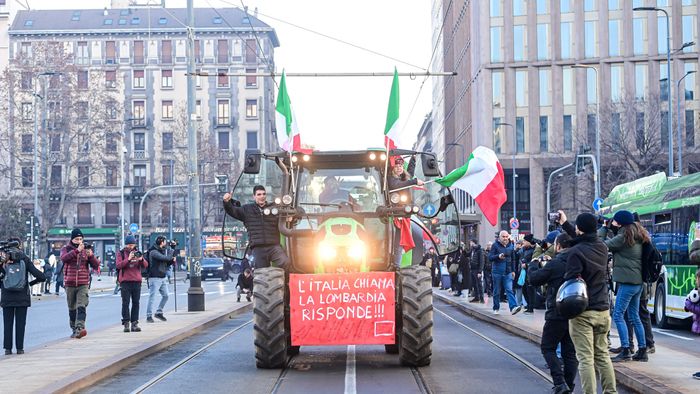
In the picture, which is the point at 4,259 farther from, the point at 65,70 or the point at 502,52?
the point at 502,52

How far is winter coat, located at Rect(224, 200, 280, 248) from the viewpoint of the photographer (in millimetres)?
13508

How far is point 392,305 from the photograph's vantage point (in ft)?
40.9

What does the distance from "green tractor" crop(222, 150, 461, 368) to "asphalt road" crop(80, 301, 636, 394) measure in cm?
41

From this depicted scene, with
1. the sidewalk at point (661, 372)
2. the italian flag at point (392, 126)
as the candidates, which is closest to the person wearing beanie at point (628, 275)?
the sidewalk at point (661, 372)

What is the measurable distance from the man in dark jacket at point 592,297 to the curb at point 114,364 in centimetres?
506

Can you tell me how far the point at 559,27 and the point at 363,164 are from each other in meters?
61.4

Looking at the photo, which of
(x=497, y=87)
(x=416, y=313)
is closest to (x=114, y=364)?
(x=416, y=313)

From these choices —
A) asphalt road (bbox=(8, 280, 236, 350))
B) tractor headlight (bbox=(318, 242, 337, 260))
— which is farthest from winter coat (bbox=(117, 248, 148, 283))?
tractor headlight (bbox=(318, 242, 337, 260))

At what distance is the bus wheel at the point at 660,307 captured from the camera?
70.5 feet

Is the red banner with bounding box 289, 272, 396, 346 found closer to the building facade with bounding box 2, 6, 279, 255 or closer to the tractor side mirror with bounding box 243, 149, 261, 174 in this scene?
the tractor side mirror with bounding box 243, 149, 261, 174

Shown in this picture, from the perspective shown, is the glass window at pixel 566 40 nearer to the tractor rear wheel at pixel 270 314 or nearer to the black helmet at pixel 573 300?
the tractor rear wheel at pixel 270 314

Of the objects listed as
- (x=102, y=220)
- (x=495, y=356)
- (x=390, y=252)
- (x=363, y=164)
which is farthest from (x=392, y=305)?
(x=102, y=220)

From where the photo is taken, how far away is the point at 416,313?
40.5ft

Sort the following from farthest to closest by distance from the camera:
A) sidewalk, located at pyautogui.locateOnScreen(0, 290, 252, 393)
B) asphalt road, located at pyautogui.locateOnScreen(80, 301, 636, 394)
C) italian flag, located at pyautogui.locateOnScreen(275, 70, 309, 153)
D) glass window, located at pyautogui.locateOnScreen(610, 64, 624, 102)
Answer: glass window, located at pyautogui.locateOnScreen(610, 64, 624, 102)
italian flag, located at pyautogui.locateOnScreen(275, 70, 309, 153)
sidewalk, located at pyautogui.locateOnScreen(0, 290, 252, 393)
asphalt road, located at pyautogui.locateOnScreen(80, 301, 636, 394)
